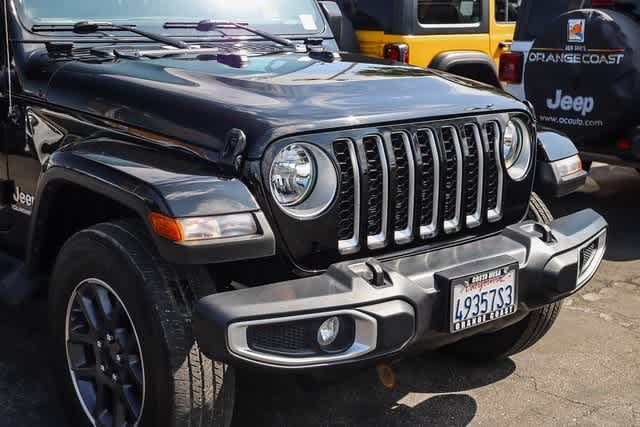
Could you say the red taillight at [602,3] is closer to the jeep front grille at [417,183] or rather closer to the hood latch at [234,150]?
the jeep front grille at [417,183]

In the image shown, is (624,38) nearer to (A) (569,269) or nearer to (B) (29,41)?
(A) (569,269)

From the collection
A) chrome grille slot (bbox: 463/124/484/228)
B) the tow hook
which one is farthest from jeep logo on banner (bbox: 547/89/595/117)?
chrome grille slot (bbox: 463/124/484/228)

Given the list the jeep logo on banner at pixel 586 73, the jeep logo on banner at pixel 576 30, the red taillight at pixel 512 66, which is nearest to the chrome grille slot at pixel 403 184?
the jeep logo on banner at pixel 586 73

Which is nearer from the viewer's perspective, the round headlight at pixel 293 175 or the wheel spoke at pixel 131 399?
the round headlight at pixel 293 175

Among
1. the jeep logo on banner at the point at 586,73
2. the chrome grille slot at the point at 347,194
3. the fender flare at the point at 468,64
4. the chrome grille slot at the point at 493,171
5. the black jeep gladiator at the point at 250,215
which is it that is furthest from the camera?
the fender flare at the point at 468,64

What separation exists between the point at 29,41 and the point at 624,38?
368 centimetres

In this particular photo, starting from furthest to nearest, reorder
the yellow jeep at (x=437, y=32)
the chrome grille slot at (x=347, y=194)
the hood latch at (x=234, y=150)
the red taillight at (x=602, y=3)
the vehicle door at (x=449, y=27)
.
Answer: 1. the vehicle door at (x=449, y=27)
2. the yellow jeep at (x=437, y=32)
3. the red taillight at (x=602, y=3)
4. the chrome grille slot at (x=347, y=194)
5. the hood latch at (x=234, y=150)

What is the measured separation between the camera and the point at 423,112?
280cm

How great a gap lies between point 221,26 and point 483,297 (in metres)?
1.91

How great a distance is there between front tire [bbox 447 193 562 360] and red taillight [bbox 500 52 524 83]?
3.43 metres

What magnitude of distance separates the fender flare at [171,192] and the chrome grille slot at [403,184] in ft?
1.73

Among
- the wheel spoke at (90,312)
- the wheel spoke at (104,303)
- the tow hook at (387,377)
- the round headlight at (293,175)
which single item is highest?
the round headlight at (293,175)

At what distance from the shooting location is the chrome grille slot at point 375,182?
8.71ft

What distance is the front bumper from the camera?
2.27 meters
